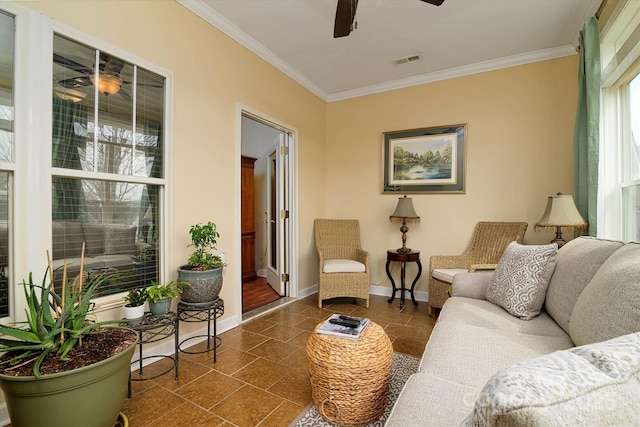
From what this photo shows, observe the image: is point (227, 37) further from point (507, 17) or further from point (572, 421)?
point (572, 421)

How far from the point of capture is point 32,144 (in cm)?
165

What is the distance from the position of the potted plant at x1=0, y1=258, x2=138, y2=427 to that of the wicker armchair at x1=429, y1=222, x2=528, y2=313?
2.82m

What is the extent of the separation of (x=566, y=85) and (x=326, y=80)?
2.74 metres

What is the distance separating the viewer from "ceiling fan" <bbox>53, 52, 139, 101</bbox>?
1.83m

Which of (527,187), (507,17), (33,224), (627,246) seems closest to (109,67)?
(33,224)

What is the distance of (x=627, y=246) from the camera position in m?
1.35

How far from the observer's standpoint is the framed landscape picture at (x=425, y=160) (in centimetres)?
372

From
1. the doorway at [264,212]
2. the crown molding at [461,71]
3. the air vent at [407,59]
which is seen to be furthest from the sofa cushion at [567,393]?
the crown molding at [461,71]

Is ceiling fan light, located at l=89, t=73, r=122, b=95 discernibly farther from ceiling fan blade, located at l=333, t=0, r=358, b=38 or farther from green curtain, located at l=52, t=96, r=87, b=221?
ceiling fan blade, located at l=333, t=0, r=358, b=38

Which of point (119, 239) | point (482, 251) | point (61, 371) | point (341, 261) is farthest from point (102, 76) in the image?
point (482, 251)

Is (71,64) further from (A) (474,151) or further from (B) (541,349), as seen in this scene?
(A) (474,151)

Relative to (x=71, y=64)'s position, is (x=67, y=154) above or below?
below

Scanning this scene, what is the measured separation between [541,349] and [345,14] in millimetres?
2329

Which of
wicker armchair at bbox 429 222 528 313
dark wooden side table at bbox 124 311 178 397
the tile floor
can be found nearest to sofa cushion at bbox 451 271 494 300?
the tile floor
